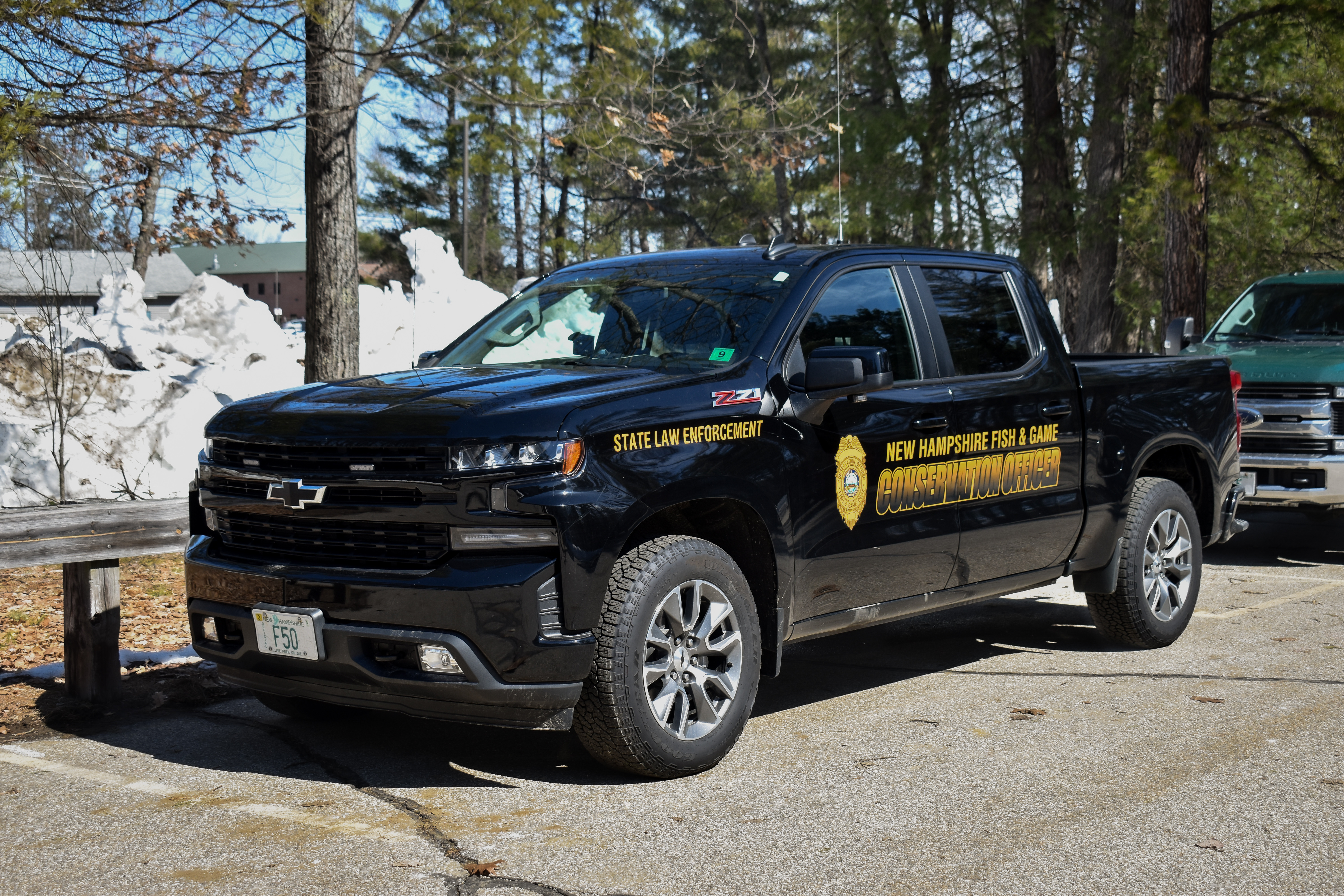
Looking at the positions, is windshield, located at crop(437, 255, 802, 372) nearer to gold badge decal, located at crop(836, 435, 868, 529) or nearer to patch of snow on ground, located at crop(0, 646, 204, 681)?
gold badge decal, located at crop(836, 435, 868, 529)

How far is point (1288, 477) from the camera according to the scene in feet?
33.4

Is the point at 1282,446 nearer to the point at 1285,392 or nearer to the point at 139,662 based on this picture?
the point at 1285,392

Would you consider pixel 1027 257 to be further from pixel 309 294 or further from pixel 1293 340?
pixel 309 294

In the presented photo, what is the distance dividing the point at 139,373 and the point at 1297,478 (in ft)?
43.6

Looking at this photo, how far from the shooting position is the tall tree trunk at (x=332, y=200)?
1037 cm

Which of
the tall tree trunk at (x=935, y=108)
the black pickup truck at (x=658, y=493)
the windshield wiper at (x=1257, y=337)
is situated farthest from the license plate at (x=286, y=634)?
the tall tree trunk at (x=935, y=108)

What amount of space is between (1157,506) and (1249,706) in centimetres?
147

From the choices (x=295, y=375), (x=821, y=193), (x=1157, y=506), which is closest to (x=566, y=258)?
(x=821, y=193)

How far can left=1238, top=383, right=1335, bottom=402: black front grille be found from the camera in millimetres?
10008

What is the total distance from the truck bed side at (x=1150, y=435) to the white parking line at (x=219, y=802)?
3910mm

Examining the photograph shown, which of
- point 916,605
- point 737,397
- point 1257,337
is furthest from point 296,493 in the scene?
point 1257,337

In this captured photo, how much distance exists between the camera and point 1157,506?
282 inches

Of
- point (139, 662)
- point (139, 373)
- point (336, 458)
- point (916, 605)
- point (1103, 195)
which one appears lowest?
point (139, 662)

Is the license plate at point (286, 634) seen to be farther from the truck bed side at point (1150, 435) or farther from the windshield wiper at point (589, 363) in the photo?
the truck bed side at point (1150, 435)
